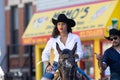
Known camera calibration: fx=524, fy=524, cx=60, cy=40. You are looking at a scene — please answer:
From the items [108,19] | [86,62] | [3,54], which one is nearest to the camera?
[108,19]

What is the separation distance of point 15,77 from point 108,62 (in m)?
12.2

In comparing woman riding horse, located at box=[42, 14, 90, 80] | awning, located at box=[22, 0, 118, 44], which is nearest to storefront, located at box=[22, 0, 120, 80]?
awning, located at box=[22, 0, 118, 44]

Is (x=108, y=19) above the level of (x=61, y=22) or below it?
below

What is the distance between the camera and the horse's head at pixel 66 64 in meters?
6.80

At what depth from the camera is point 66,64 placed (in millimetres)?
6840

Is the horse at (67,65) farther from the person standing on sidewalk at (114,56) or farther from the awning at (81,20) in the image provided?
the awning at (81,20)

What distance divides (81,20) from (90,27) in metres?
0.73

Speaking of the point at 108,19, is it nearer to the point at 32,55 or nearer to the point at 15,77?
the point at 15,77

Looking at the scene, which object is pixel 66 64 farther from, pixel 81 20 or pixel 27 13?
pixel 27 13

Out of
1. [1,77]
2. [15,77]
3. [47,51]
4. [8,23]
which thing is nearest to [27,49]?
[8,23]

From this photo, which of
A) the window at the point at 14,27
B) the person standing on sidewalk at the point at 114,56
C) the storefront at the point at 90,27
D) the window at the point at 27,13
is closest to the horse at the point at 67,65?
the person standing on sidewalk at the point at 114,56

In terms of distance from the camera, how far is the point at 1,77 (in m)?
9.86

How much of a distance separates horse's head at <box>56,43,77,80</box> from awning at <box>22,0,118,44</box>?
10.0 m

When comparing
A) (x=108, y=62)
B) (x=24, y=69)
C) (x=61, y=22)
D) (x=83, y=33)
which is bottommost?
(x=24, y=69)
